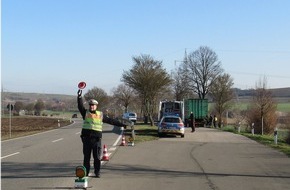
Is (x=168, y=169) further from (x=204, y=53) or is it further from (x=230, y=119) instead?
(x=204, y=53)

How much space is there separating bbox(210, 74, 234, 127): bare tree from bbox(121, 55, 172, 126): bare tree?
20.1 metres

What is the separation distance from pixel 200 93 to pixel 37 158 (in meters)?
59.3

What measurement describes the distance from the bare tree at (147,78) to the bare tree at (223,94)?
20.1 metres

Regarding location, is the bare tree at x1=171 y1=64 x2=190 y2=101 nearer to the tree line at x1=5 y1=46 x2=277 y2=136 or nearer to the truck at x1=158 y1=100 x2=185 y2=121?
the tree line at x1=5 y1=46 x2=277 y2=136

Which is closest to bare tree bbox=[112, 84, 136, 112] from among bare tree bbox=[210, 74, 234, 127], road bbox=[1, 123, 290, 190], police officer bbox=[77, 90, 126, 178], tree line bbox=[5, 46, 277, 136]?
tree line bbox=[5, 46, 277, 136]

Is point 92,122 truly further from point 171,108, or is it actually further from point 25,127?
point 25,127

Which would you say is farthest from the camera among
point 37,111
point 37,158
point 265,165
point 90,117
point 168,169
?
point 37,111

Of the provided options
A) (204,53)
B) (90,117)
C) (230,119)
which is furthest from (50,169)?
(204,53)

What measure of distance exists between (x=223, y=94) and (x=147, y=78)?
23346 mm

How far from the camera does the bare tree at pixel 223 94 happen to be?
222 ft

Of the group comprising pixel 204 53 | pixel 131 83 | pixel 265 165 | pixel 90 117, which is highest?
pixel 204 53

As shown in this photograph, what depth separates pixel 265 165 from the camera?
14.4m

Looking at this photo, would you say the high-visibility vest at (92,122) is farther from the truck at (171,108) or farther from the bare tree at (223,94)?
the bare tree at (223,94)

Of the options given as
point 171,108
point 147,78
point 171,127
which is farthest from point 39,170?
point 147,78
